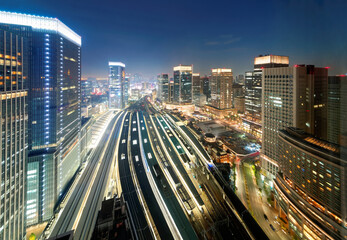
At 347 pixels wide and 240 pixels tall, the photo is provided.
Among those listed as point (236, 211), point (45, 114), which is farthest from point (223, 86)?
point (45, 114)

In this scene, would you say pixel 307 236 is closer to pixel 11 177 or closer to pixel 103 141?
pixel 11 177

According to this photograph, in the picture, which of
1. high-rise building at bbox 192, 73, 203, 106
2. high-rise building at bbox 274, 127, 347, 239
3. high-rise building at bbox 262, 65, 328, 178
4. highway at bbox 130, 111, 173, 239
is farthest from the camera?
high-rise building at bbox 192, 73, 203, 106

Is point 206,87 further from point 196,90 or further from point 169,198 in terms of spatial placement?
point 169,198

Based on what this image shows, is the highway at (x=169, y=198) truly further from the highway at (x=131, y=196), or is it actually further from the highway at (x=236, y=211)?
the highway at (x=236, y=211)

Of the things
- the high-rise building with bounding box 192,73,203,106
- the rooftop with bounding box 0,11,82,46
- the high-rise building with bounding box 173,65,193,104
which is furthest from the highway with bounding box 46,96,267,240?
the high-rise building with bounding box 192,73,203,106

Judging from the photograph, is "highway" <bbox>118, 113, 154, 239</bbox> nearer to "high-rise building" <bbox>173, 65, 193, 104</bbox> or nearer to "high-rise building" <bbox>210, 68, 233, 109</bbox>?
"high-rise building" <bbox>210, 68, 233, 109</bbox>
